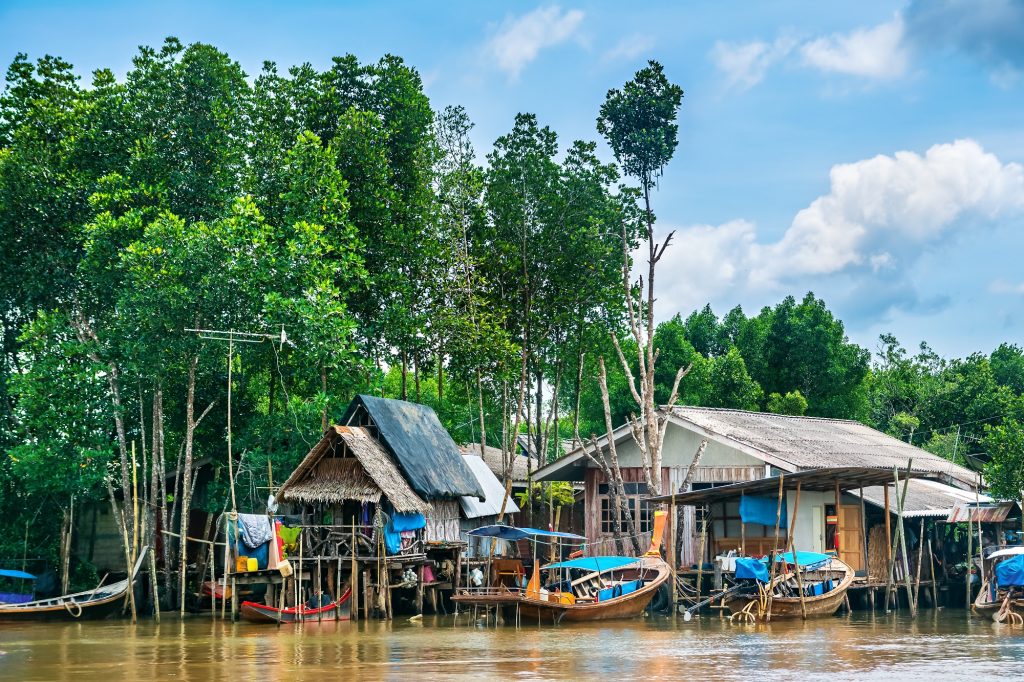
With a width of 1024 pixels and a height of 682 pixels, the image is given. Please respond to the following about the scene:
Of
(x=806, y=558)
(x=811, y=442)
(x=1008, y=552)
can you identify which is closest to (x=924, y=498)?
(x=811, y=442)

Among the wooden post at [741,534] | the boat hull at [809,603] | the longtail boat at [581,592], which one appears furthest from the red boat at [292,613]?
the wooden post at [741,534]

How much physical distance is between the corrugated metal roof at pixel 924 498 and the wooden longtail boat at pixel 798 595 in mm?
2482

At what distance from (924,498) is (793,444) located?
3.46 m

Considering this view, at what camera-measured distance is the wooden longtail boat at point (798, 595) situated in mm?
24016

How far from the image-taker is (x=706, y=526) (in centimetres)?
2806

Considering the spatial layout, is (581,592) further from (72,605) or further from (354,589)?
(72,605)

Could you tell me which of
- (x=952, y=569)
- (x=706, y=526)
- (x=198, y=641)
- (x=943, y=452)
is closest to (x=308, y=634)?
(x=198, y=641)

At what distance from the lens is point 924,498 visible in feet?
95.2

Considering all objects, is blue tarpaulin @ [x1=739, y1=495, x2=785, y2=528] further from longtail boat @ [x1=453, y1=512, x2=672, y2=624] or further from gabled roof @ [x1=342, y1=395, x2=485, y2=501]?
gabled roof @ [x1=342, y1=395, x2=485, y2=501]

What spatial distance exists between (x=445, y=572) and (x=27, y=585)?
430 inches

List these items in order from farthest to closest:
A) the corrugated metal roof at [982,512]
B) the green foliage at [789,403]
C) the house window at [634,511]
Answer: the green foliage at [789,403] < the house window at [634,511] < the corrugated metal roof at [982,512]

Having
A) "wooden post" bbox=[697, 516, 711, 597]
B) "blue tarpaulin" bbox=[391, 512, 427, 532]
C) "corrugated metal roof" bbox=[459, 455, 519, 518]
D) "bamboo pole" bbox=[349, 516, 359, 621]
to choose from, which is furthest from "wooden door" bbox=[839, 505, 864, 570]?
"bamboo pole" bbox=[349, 516, 359, 621]

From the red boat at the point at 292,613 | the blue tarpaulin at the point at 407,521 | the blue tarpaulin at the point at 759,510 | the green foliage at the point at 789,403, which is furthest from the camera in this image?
the green foliage at the point at 789,403

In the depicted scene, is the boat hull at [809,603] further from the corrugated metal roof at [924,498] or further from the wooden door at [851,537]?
the corrugated metal roof at [924,498]
